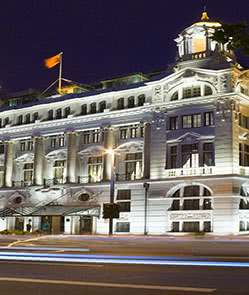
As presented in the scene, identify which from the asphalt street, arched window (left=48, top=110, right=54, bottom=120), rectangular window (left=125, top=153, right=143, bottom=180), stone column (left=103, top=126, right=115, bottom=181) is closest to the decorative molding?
rectangular window (left=125, top=153, right=143, bottom=180)

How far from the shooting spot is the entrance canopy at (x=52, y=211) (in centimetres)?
6047

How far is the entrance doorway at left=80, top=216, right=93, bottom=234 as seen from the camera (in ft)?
203

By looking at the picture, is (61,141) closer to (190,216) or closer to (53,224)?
(53,224)

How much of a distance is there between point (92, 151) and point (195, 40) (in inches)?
735

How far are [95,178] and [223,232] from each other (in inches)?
742

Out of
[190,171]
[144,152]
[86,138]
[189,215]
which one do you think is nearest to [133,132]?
[144,152]

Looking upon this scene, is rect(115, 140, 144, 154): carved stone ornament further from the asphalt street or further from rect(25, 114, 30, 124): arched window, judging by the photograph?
the asphalt street

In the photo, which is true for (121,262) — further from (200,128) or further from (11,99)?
(11,99)

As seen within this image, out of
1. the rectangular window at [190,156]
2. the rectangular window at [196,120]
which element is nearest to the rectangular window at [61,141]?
the rectangular window at [190,156]

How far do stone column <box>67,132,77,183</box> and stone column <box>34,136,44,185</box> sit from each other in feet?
16.2

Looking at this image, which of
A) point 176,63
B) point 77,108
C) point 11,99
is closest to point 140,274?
point 176,63

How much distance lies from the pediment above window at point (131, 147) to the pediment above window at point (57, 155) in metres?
8.54

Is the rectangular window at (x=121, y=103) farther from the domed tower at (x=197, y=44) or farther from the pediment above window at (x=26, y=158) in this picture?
the pediment above window at (x=26, y=158)

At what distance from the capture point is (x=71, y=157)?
213 ft
